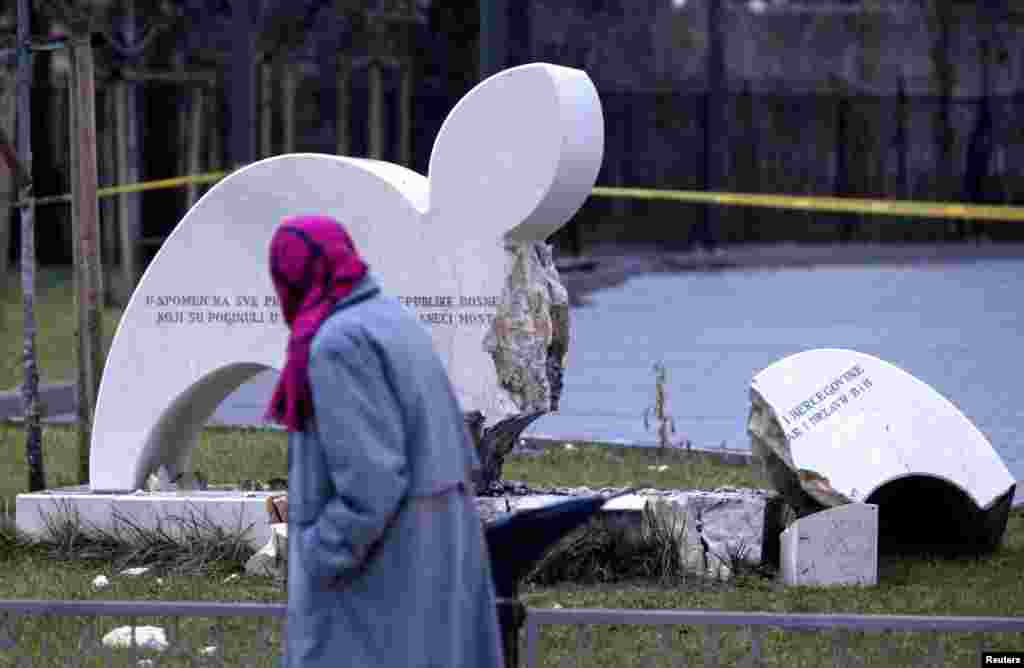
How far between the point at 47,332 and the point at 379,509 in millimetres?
15221

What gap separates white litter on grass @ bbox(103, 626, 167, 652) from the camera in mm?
6017

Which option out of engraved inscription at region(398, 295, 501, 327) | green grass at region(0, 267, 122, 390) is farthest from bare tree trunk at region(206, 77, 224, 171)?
engraved inscription at region(398, 295, 501, 327)

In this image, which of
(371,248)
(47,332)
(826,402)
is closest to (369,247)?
(371,248)

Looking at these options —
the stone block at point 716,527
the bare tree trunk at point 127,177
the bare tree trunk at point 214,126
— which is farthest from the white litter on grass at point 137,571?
the bare tree trunk at point 214,126

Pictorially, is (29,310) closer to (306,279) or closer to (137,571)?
(137,571)

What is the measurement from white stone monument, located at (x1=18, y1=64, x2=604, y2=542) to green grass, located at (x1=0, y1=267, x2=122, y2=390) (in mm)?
2638

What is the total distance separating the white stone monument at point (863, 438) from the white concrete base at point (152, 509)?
2.17 meters

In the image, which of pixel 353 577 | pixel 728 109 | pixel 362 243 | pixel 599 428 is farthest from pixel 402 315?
pixel 728 109

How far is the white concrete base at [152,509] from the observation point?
8.02 metres

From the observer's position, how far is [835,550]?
7.40m

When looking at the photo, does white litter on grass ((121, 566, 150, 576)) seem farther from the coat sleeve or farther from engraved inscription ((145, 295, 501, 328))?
the coat sleeve

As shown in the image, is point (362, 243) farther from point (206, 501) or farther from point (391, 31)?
point (391, 31)

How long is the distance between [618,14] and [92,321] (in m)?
28.9

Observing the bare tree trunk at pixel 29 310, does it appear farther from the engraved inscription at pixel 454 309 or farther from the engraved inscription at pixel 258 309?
the engraved inscription at pixel 454 309
